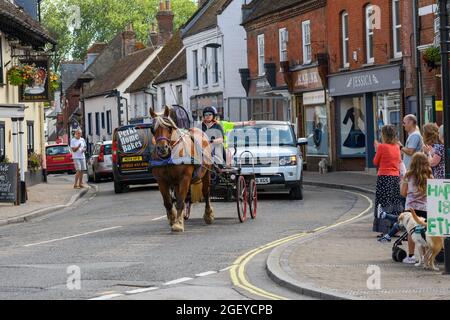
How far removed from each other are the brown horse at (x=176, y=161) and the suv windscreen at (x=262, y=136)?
8292mm

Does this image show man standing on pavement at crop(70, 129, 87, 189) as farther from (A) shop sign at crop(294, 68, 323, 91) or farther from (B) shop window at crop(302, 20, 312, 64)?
(B) shop window at crop(302, 20, 312, 64)

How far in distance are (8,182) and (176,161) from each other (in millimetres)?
10560

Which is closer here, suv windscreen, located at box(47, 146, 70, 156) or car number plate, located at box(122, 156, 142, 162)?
car number plate, located at box(122, 156, 142, 162)

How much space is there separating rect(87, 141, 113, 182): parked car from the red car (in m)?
16.0

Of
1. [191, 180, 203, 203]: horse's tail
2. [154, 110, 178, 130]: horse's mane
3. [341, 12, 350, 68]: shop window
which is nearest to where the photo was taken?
[154, 110, 178, 130]: horse's mane

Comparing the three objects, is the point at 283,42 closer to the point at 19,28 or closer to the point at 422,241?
the point at 19,28

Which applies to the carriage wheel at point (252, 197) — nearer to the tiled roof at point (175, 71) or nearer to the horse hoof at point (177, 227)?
the horse hoof at point (177, 227)

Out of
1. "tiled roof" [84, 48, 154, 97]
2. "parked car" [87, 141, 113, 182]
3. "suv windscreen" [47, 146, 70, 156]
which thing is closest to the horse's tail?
"parked car" [87, 141, 113, 182]

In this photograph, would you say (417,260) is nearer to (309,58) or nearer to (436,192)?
(436,192)

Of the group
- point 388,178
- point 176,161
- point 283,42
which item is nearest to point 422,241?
point 388,178

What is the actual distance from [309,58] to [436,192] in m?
32.4

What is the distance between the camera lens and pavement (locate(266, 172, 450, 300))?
11.6 meters
